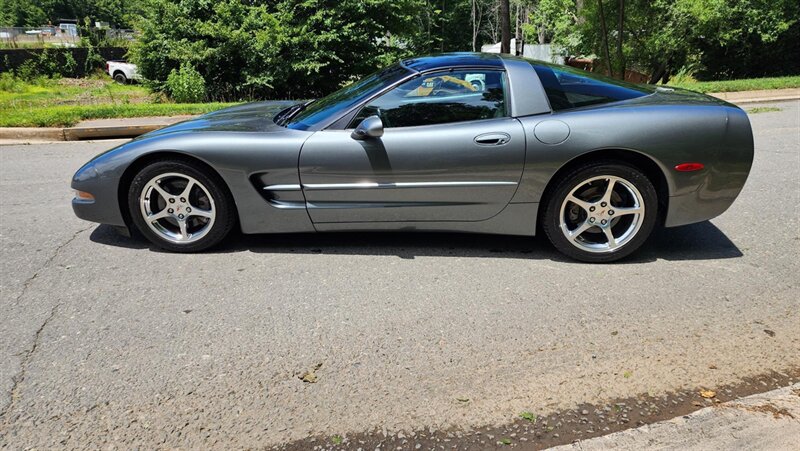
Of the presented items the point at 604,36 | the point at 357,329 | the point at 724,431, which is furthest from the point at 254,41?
the point at 724,431

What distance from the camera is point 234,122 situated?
436 cm

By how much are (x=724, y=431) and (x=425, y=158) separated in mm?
2262

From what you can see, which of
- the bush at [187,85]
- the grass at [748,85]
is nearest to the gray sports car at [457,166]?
the bush at [187,85]

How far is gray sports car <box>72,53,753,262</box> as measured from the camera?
378 centimetres

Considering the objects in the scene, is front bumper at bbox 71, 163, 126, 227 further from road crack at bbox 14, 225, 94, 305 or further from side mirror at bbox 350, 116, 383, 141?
side mirror at bbox 350, 116, 383, 141

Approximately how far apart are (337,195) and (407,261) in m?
0.67

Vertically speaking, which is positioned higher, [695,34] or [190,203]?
[695,34]

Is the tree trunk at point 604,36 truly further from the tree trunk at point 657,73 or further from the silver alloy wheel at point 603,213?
the silver alloy wheel at point 603,213

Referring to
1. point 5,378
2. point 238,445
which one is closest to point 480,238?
point 238,445

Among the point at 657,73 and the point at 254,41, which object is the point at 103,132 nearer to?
the point at 254,41

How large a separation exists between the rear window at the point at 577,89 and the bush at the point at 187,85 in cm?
1084

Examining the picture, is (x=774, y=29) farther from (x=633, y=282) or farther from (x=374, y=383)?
(x=374, y=383)

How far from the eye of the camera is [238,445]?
7.48 ft

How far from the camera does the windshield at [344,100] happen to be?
4012 millimetres
